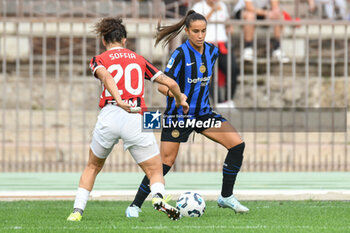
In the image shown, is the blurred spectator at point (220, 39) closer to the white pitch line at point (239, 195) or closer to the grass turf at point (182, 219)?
the white pitch line at point (239, 195)

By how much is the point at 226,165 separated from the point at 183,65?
1106 millimetres

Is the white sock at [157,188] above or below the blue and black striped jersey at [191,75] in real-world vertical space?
below

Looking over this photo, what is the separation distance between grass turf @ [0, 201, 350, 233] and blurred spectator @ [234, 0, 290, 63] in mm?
6894

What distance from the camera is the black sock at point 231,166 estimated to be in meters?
9.80

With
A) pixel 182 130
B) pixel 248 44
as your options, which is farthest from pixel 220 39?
pixel 182 130

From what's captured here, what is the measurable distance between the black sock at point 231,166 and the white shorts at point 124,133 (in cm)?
114

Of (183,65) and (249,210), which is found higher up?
(183,65)

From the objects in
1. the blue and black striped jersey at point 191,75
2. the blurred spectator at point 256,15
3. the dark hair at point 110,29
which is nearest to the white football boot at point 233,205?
the blue and black striped jersey at point 191,75

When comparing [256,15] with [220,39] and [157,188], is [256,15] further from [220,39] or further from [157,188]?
[157,188]

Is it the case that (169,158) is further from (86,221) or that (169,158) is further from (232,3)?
(232,3)

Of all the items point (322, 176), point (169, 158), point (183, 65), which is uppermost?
Result: point (183, 65)

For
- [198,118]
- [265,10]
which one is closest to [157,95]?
[265,10]

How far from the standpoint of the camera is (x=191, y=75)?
9.88 meters

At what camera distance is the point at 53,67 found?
18766 millimetres
